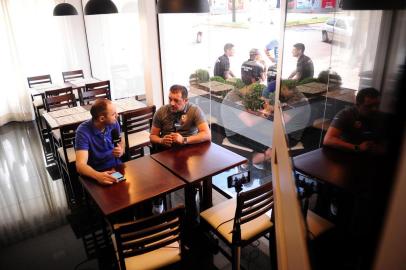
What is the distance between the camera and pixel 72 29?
6.75 m

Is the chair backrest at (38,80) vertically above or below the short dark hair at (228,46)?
below

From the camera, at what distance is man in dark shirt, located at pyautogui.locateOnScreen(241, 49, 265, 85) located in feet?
13.1

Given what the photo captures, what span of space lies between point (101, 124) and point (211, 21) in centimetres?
256

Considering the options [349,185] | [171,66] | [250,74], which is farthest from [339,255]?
[171,66]

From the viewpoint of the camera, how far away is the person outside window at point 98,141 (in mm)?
2547

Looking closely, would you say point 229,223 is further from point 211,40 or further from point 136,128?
point 211,40

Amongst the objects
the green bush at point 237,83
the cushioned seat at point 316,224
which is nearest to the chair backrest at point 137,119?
the green bush at point 237,83

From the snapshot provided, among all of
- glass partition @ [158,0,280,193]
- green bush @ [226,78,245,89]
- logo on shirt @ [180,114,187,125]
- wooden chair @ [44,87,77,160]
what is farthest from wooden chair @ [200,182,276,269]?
wooden chair @ [44,87,77,160]

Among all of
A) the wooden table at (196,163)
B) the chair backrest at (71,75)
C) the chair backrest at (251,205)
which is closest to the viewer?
the chair backrest at (251,205)

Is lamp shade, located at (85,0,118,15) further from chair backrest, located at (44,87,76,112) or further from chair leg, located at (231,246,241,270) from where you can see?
chair leg, located at (231,246,241,270)

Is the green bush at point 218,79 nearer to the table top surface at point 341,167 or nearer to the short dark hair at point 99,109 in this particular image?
the short dark hair at point 99,109

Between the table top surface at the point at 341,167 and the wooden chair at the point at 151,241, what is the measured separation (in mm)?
1213

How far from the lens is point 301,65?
1.27 metres

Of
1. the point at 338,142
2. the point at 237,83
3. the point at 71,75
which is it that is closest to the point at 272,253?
the point at 338,142
